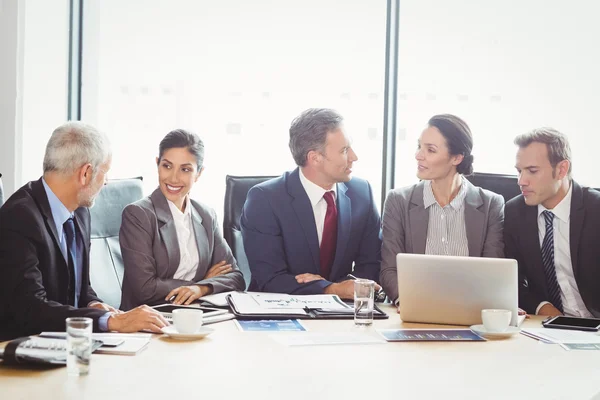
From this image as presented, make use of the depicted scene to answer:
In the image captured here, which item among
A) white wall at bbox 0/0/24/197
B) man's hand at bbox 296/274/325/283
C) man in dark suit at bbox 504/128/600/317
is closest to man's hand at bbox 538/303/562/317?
man in dark suit at bbox 504/128/600/317

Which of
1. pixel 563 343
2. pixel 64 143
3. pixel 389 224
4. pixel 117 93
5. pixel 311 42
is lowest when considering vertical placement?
pixel 563 343

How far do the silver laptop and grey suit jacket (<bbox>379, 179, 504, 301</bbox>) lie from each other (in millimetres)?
725

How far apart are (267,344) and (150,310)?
15.1 inches

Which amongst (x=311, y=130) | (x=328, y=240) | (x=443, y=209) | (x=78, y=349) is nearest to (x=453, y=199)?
(x=443, y=209)

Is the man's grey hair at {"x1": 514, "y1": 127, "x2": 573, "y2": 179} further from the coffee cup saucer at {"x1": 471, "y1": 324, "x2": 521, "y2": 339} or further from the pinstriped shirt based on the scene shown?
the coffee cup saucer at {"x1": 471, "y1": 324, "x2": 521, "y2": 339}

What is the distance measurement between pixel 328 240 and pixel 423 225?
420 mm

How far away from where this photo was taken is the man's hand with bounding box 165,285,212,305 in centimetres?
282

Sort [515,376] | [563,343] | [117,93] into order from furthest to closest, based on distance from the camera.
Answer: [117,93], [563,343], [515,376]

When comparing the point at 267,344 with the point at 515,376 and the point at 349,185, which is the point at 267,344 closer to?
the point at 515,376

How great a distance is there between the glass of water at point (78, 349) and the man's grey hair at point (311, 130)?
184 cm

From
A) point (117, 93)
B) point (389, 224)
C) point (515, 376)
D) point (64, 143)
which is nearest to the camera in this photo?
point (515, 376)

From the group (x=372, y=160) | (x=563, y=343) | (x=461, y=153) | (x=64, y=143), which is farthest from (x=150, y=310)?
(x=372, y=160)

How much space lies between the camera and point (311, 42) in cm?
439

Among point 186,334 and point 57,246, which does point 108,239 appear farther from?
point 186,334
